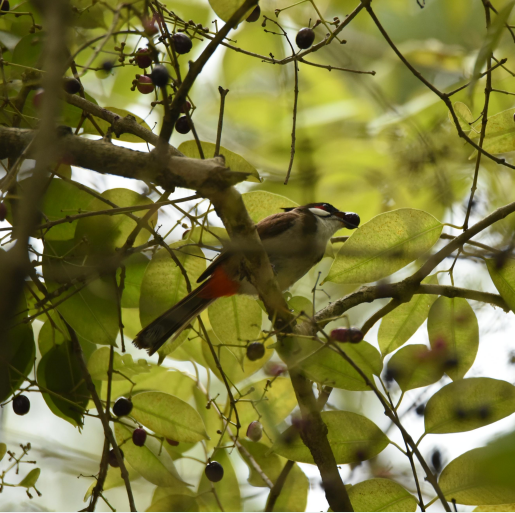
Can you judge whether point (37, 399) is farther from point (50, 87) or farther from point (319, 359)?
point (50, 87)

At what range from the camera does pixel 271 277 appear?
1843 millimetres

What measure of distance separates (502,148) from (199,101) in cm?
269

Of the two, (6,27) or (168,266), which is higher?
(6,27)

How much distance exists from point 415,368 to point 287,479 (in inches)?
29.8

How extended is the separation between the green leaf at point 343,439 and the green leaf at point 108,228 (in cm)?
85

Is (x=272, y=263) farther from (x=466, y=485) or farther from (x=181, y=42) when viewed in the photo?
(x=466, y=485)

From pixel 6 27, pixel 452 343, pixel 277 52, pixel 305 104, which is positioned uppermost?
pixel 305 104

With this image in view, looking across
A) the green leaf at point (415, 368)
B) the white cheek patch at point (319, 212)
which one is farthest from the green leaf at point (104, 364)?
the white cheek patch at point (319, 212)

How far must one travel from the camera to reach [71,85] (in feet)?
6.29

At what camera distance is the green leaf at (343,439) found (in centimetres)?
175

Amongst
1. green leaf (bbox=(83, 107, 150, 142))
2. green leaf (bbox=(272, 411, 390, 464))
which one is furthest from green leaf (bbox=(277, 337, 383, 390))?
green leaf (bbox=(83, 107, 150, 142))

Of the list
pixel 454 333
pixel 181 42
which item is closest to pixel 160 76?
pixel 181 42

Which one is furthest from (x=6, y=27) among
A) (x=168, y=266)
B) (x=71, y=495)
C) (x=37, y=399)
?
(x=71, y=495)

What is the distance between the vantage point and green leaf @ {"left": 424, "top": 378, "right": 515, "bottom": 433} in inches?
65.3
